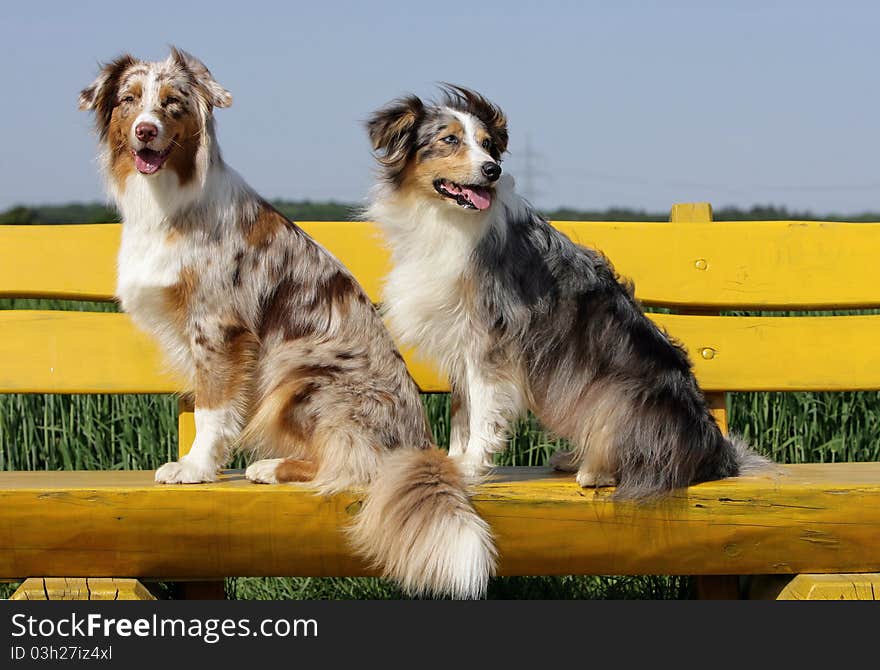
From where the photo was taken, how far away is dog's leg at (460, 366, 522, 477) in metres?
3.01

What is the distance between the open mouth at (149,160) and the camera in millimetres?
2914

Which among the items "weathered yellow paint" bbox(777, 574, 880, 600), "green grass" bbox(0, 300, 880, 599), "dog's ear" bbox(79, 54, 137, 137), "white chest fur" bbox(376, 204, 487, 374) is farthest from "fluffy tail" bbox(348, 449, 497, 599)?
"green grass" bbox(0, 300, 880, 599)

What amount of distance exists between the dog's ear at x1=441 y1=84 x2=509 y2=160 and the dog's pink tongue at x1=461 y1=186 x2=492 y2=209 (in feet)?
0.67

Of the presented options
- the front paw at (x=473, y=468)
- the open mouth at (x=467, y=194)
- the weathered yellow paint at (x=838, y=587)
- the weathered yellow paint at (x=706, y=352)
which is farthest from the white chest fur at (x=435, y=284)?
the weathered yellow paint at (x=838, y=587)

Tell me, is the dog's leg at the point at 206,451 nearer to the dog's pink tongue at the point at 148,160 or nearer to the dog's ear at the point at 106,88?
the dog's pink tongue at the point at 148,160

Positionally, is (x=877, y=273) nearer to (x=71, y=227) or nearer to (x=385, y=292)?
(x=385, y=292)

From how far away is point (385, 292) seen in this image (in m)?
3.24

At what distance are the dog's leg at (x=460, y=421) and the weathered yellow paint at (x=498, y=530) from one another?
33 cm

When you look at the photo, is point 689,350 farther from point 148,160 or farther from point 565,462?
point 148,160

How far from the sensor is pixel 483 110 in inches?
125

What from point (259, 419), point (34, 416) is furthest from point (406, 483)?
point (34, 416)

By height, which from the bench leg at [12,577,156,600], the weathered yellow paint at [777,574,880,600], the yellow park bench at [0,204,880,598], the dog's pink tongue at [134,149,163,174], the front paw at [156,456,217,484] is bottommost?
the bench leg at [12,577,156,600]

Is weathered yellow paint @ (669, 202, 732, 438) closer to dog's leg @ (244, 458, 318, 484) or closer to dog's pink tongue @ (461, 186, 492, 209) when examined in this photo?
dog's pink tongue @ (461, 186, 492, 209)

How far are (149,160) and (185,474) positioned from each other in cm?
92
